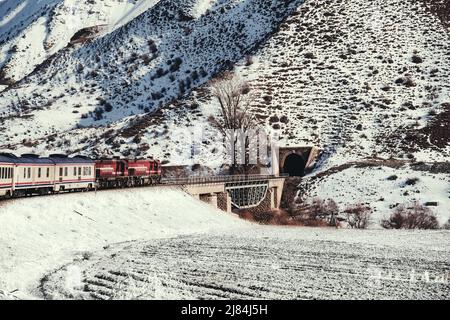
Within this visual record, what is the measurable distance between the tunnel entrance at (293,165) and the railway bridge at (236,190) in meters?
12.4

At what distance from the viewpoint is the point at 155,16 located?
160625 mm

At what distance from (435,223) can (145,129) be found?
5235 cm

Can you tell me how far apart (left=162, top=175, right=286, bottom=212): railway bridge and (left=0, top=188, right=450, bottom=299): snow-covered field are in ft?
34.4

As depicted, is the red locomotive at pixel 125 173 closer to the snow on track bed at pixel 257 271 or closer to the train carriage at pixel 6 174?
the train carriage at pixel 6 174

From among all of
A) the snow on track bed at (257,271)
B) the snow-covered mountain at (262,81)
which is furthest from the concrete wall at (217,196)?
the snow on track bed at (257,271)

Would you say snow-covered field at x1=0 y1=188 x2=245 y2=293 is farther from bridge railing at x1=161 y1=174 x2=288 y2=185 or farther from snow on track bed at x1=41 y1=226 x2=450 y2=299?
bridge railing at x1=161 y1=174 x2=288 y2=185

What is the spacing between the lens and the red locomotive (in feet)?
161

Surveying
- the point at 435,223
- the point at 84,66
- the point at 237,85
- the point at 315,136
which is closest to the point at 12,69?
the point at 84,66

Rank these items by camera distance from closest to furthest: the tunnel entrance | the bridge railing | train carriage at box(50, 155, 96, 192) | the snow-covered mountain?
train carriage at box(50, 155, 96, 192), the bridge railing, the tunnel entrance, the snow-covered mountain

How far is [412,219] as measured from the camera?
52000 mm

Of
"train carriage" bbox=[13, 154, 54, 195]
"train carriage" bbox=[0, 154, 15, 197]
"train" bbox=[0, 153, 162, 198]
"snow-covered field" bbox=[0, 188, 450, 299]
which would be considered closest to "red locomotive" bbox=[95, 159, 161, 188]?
"train" bbox=[0, 153, 162, 198]

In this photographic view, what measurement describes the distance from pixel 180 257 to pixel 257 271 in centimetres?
489

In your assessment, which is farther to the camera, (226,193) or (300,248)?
(226,193)

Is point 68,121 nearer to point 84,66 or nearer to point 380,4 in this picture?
point 84,66
